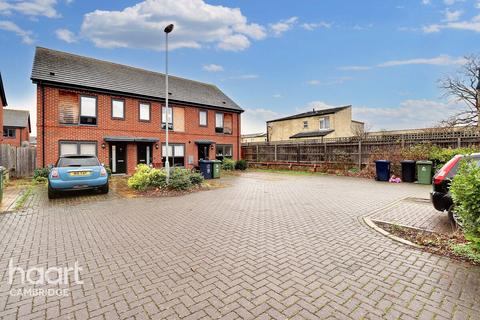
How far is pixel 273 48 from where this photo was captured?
17250mm

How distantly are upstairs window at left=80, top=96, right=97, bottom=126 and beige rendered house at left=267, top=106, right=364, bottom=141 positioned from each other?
21.6 m

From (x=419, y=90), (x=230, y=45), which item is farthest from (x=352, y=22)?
(x=419, y=90)

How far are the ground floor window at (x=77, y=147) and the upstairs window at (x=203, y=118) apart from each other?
8.28 metres

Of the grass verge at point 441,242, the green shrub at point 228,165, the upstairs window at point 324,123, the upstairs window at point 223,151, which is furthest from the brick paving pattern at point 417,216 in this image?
the upstairs window at point 324,123

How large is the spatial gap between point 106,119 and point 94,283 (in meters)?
15.6

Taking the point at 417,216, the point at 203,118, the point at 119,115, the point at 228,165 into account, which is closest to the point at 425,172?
the point at 417,216

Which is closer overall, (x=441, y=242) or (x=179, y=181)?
(x=441, y=242)

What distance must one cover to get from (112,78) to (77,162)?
35.3 ft

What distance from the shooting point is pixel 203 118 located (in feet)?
69.9

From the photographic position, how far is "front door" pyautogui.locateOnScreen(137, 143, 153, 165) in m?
17.7

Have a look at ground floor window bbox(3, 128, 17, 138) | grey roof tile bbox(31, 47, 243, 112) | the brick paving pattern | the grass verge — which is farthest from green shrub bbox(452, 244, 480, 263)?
ground floor window bbox(3, 128, 17, 138)

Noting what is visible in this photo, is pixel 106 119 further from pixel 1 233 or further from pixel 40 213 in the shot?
pixel 1 233

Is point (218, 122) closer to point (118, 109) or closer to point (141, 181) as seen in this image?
point (118, 109)

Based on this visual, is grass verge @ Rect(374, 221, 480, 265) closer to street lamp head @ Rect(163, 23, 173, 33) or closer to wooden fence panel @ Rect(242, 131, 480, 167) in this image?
street lamp head @ Rect(163, 23, 173, 33)
